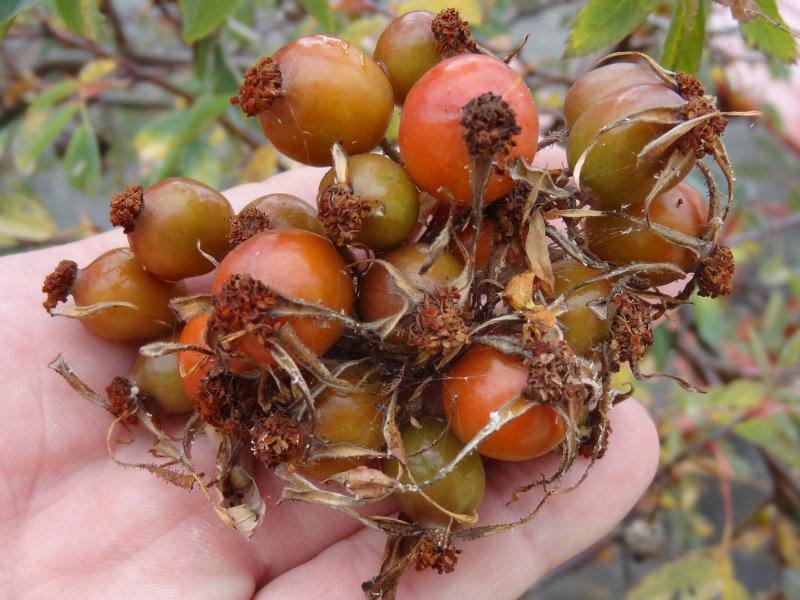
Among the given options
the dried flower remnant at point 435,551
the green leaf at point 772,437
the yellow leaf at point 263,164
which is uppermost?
the yellow leaf at point 263,164

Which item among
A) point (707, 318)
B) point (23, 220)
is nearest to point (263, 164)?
point (23, 220)

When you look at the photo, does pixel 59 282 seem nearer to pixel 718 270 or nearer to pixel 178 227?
pixel 178 227

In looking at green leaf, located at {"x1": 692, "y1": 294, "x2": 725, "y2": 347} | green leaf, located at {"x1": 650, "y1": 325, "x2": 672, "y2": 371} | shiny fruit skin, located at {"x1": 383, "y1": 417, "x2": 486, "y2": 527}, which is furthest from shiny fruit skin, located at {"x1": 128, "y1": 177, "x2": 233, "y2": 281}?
green leaf, located at {"x1": 692, "y1": 294, "x2": 725, "y2": 347}

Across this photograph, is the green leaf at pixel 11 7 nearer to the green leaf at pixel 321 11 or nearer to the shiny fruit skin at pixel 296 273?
the green leaf at pixel 321 11

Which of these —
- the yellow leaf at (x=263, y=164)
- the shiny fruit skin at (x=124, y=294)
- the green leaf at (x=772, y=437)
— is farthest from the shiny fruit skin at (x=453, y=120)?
the green leaf at (x=772, y=437)

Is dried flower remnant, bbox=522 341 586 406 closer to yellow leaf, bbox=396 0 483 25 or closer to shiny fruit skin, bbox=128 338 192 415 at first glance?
shiny fruit skin, bbox=128 338 192 415

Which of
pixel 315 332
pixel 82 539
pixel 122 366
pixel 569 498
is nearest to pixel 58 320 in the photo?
pixel 122 366
